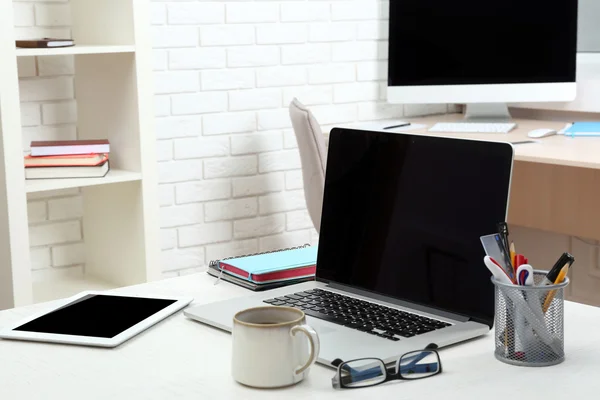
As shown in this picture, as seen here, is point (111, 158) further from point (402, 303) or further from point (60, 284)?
point (402, 303)

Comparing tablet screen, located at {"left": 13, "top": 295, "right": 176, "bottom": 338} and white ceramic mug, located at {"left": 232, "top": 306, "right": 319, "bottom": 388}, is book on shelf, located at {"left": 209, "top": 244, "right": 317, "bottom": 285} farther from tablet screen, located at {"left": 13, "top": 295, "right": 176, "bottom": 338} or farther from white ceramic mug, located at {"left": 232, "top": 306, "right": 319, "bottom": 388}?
white ceramic mug, located at {"left": 232, "top": 306, "right": 319, "bottom": 388}

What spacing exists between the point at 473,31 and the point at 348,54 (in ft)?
1.64

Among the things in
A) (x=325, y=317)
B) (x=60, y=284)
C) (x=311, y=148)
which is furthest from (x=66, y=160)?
(x=325, y=317)

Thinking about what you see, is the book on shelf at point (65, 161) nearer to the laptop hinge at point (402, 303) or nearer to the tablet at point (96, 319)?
the tablet at point (96, 319)

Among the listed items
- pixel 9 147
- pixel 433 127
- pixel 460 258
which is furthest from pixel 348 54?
pixel 460 258

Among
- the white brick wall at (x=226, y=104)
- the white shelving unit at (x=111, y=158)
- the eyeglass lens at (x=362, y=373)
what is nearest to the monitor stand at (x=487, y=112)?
the white brick wall at (x=226, y=104)

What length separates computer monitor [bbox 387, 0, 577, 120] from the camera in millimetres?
3135

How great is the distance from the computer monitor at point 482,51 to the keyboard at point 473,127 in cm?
11

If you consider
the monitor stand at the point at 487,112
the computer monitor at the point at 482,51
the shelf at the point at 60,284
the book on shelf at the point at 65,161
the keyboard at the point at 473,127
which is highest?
the computer monitor at the point at 482,51

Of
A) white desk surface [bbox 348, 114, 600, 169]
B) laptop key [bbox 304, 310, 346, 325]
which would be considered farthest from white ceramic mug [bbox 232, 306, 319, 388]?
white desk surface [bbox 348, 114, 600, 169]

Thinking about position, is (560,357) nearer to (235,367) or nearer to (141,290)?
(235,367)

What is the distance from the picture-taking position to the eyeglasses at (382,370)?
1056mm

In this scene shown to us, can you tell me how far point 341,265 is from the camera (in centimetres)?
145

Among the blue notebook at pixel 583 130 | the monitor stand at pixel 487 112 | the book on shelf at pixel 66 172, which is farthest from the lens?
the monitor stand at pixel 487 112
